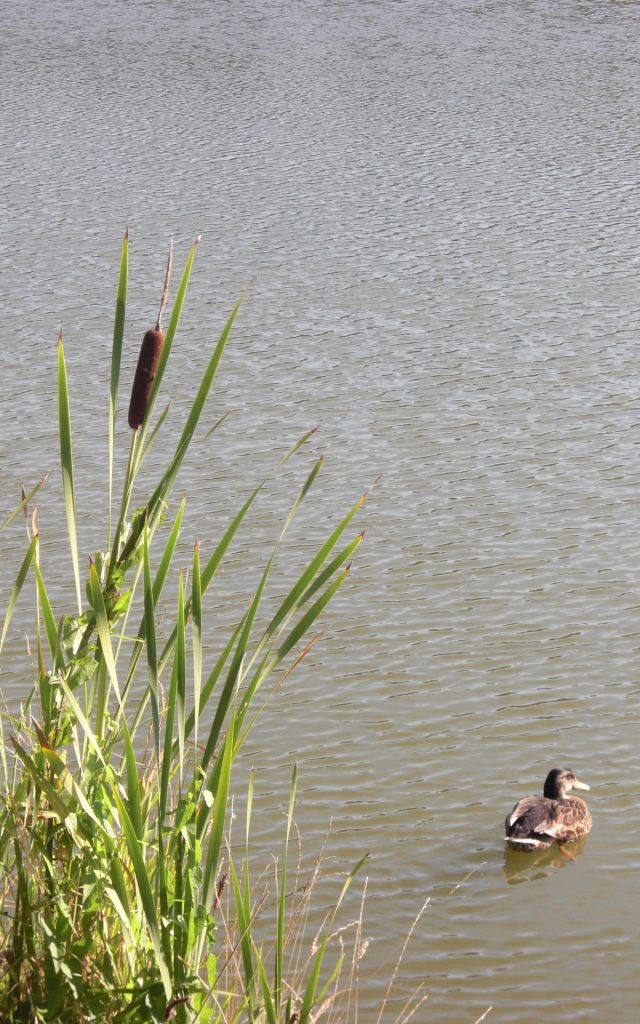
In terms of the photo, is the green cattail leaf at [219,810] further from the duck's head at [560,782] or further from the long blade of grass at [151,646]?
the duck's head at [560,782]

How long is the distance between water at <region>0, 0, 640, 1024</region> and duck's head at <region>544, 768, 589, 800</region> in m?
0.22

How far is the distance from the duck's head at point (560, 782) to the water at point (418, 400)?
22 centimetres

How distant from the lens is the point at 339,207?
14742 mm

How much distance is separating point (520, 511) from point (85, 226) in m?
7.28

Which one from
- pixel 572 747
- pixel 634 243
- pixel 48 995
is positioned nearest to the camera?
pixel 48 995

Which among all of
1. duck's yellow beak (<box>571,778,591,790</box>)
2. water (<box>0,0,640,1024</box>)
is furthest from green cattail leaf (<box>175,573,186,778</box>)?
duck's yellow beak (<box>571,778,591,790</box>)

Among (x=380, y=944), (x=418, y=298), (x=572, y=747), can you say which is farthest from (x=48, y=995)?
(x=418, y=298)

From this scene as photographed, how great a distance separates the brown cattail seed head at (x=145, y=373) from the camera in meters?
2.44

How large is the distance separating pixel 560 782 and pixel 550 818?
45 cm

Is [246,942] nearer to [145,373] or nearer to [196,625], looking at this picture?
[196,625]

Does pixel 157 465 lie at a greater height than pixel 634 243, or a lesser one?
lesser

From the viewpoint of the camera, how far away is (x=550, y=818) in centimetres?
524

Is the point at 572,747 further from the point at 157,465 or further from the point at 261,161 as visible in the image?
the point at 261,161

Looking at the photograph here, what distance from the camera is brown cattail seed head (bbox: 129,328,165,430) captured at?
2441 mm
